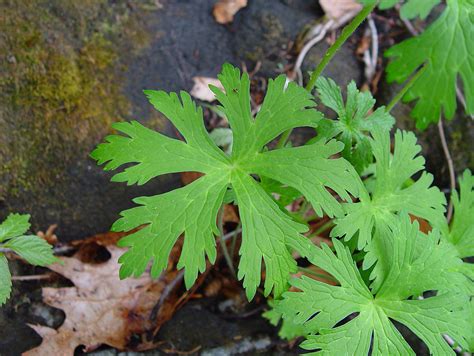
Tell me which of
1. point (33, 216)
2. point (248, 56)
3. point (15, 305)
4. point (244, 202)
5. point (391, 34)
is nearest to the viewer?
point (244, 202)

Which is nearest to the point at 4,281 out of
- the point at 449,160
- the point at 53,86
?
the point at 53,86

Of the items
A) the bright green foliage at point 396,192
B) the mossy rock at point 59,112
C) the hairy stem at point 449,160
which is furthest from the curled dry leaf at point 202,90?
the hairy stem at point 449,160

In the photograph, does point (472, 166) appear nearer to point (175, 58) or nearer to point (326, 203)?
point (326, 203)

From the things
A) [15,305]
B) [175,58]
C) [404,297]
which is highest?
[175,58]

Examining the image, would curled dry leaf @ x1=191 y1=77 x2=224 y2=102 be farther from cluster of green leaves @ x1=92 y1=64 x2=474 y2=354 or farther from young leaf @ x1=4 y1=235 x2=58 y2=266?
young leaf @ x1=4 y1=235 x2=58 y2=266

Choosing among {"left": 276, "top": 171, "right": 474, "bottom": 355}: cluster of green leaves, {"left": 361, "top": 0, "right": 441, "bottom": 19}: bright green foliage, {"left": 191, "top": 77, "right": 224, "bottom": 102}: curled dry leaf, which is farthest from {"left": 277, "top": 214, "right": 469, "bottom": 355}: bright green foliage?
{"left": 191, "top": 77, "right": 224, "bottom": 102}: curled dry leaf

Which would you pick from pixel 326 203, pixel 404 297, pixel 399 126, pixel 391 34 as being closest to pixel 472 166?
pixel 399 126
